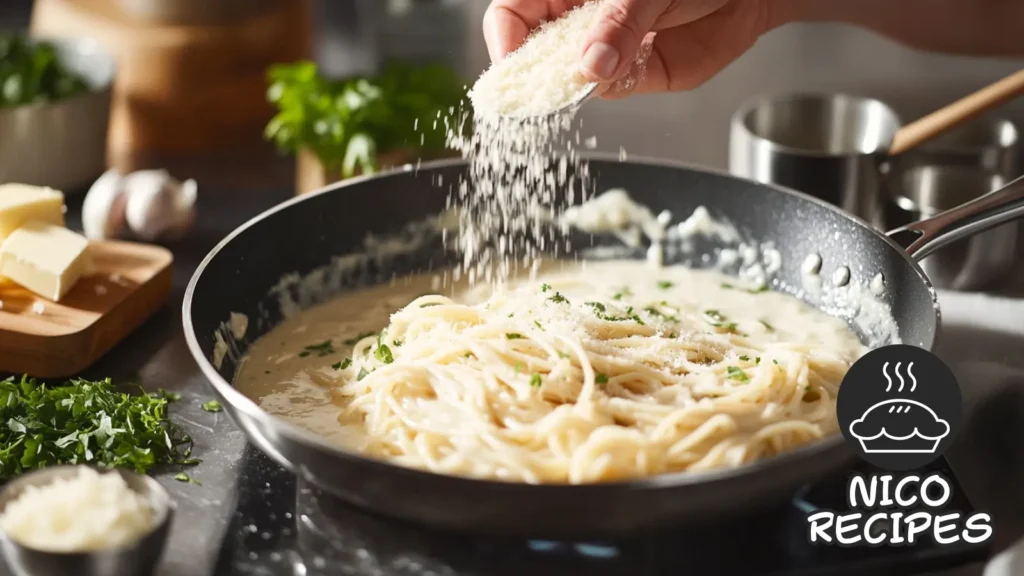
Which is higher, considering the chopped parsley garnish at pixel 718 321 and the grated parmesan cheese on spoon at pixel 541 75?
the grated parmesan cheese on spoon at pixel 541 75

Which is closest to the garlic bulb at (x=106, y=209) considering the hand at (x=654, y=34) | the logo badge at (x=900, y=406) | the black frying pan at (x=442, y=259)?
the black frying pan at (x=442, y=259)

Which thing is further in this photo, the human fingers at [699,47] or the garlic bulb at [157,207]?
the garlic bulb at [157,207]

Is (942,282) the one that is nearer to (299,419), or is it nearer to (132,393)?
(299,419)

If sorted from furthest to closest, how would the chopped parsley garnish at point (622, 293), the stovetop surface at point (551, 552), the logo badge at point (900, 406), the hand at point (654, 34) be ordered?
the chopped parsley garnish at point (622, 293) < the hand at point (654, 34) < the logo badge at point (900, 406) < the stovetop surface at point (551, 552)

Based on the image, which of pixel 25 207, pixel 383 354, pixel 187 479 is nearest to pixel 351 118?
pixel 25 207

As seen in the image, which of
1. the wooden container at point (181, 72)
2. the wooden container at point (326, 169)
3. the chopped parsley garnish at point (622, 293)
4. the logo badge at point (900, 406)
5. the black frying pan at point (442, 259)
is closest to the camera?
the black frying pan at point (442, 259)

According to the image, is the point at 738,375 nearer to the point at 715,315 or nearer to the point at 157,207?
the point at 715,315

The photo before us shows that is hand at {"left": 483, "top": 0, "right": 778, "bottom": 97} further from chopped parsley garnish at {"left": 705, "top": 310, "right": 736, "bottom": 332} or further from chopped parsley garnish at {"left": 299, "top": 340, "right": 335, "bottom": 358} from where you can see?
chopped parsley garnish at {"left": 299, "top": 340, "right": 335, "bottom": 358}

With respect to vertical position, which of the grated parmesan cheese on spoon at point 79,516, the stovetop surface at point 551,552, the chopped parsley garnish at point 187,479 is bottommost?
the chopped parsley garnish at point 187,479

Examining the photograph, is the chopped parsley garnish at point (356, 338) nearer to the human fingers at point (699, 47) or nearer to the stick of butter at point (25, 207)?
the stick of butter at point (25, 207)
